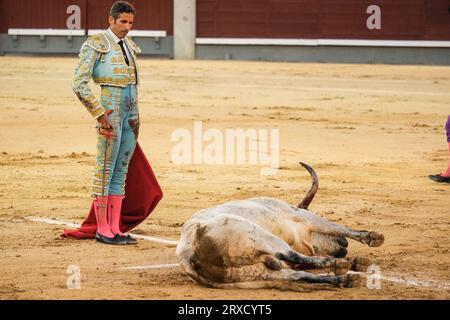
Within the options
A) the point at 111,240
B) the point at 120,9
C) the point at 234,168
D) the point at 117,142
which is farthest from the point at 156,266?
the point at 234,168

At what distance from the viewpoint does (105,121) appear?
5.49m

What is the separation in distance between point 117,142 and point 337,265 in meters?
1.52

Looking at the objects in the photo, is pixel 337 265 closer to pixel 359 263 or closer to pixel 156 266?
pixel 359 263

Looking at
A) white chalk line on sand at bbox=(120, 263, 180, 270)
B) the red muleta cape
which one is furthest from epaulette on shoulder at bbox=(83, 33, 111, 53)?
white chalk line on sand at bbox=(120, 263, 180, 270)

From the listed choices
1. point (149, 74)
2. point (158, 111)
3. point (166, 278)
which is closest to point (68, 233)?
point (166, 278)

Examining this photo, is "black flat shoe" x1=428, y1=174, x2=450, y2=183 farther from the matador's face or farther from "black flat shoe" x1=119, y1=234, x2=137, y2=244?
the matador's face

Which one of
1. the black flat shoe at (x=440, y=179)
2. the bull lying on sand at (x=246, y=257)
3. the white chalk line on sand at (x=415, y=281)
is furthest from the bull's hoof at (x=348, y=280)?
the black flat shoe at (x=440, y=179)

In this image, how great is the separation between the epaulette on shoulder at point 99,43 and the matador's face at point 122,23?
70mm

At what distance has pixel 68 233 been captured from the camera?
5.86 m

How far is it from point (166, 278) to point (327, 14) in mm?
16762

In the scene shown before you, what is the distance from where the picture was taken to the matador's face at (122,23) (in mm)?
5461

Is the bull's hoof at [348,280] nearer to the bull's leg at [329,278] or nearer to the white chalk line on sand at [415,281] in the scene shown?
the bull's leg at [329,278]

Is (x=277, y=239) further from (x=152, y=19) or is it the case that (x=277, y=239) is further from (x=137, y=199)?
(x=152, y=19)

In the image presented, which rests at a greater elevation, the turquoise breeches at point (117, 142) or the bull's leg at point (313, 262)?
the turquoise breeches at point (117, 142)
